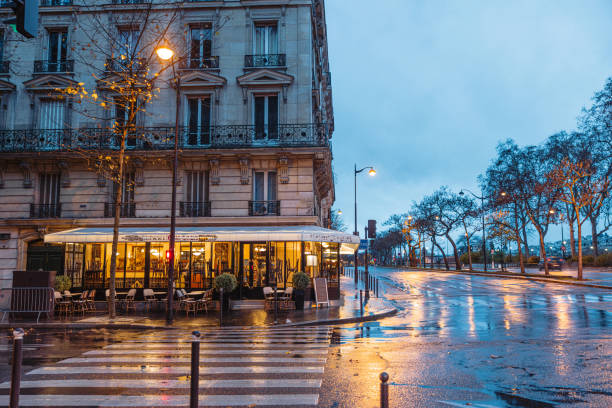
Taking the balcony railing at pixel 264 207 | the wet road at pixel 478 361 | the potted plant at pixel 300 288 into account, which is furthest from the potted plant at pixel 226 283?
the wet road at pixel 478 361

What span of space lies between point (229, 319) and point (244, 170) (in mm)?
8277

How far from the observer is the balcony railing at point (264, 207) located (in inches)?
906

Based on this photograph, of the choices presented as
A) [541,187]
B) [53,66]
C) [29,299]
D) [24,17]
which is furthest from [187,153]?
[541,187]

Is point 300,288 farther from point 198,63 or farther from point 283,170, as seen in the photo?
point 198,63

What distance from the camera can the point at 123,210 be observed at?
23812 mm

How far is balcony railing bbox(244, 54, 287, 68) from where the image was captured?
78.3 ft

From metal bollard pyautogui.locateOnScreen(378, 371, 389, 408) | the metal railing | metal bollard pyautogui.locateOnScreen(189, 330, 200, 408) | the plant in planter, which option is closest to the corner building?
the plant in planter

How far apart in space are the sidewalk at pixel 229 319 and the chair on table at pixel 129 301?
4.05 ft

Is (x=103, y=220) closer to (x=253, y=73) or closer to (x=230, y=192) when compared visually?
(x=230, y=192)

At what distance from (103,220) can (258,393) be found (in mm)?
18939

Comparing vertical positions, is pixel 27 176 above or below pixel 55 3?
below

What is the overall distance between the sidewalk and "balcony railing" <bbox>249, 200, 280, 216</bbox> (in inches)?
202

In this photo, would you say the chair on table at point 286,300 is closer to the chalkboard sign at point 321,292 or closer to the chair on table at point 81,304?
the chalkboard sign at point 321,292

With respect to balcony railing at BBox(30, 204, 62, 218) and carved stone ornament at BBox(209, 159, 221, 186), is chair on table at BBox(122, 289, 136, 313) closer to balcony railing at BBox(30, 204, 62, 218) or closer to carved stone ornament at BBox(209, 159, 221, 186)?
balcony railing at BBox(30, 204, 62, 218)
